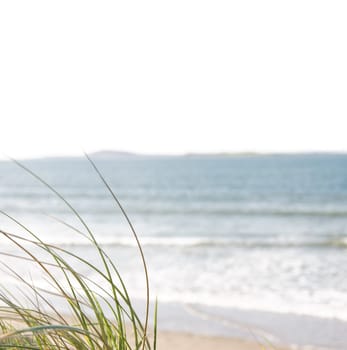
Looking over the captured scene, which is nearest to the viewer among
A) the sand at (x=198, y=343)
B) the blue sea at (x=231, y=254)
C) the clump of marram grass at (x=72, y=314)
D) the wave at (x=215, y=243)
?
the clump of marram grass at (x=72, y=314)

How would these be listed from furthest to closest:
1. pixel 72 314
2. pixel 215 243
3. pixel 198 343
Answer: pixel 215 243 < pixel 198 343 < pixel 72 314

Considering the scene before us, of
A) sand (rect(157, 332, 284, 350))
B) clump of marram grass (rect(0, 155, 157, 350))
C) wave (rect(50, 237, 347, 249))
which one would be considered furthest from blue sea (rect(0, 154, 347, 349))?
sand (rect(157, 332, 284, 350))

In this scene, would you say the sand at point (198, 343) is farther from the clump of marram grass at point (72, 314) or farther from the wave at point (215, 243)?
the wave at point (215, 243)

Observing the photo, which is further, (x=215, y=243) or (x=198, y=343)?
(x=215, y=243)

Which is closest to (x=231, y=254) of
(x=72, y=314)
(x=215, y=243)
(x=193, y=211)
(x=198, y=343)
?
(x=215, y=243)

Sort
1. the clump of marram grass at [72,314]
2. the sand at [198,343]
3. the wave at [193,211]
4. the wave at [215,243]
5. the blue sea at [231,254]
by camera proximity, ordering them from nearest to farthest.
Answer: the clump of marram grass at [72,314], the sand at [198,343], the blue sea at [231,254], the wave at [215,243], the wave at [193,211]

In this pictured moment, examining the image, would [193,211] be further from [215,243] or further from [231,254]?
[231,254]

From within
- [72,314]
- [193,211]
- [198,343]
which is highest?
[72,314]

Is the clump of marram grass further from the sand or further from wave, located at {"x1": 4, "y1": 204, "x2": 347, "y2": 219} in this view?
wave, located at {"x1": 4, "y1": 204, "x2": 347, "y2": 219}

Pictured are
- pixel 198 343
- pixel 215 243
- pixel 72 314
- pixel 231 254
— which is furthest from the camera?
pixel 215 243

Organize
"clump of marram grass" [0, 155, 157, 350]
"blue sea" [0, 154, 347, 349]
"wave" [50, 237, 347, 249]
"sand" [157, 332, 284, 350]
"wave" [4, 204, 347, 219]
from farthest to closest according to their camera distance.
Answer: "wave" [4, 204, 347, 219]
"wave" [50, 237, 347, 249]
"blue sea" [0, 154, 347, 349]
"sand" [157, 332, 284, 350]
"clump of marram grass" [0, 155, 157, 350]

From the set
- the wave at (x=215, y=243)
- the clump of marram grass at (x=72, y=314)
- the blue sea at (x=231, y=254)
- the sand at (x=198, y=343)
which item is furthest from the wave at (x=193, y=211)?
the clump of marram grass at (x=72, y=314)

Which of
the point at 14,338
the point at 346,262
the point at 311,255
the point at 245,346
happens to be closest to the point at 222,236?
the point at 311,255

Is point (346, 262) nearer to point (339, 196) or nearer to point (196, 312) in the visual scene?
point (196, 312)
